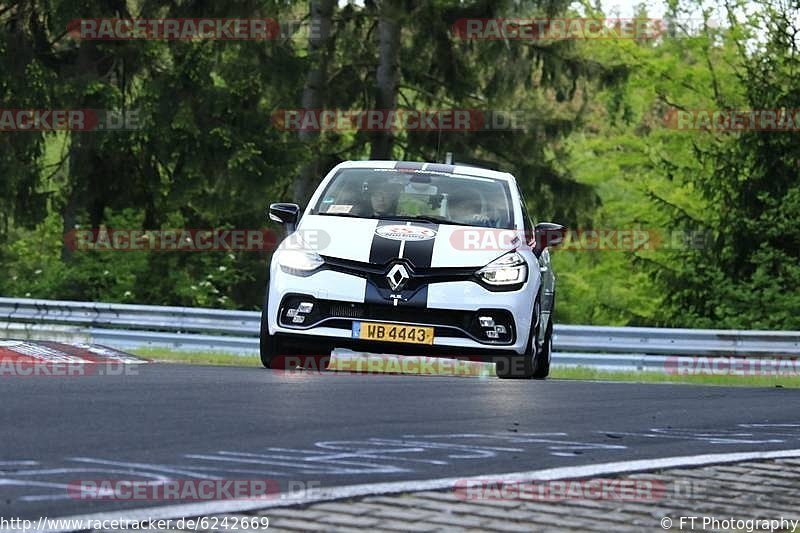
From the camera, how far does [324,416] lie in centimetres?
909

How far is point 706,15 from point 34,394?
99.3 feet

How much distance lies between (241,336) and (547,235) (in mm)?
7372

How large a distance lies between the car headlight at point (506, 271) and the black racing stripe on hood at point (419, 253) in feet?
1.39

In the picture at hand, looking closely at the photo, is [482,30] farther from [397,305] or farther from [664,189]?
[397,305]

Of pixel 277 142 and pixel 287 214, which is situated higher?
pixel 287 214

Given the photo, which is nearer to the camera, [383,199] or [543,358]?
[383,199]

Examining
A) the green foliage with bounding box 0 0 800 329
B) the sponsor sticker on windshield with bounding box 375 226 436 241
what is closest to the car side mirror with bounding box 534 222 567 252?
the sponsor sticker on windshield with bounding box 375 226 436 241

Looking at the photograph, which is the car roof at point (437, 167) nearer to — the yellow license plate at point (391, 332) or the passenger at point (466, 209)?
the passenger at point (466, 209)

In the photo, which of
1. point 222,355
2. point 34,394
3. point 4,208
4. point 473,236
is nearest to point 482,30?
point 4,208

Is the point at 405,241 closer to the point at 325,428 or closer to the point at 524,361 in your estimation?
the point at 524,361

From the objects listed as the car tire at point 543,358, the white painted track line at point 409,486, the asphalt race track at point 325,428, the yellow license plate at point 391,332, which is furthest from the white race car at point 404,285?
the white painted track line at point 409,486

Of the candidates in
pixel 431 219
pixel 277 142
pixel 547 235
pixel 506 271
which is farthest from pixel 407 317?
pixel 277 142

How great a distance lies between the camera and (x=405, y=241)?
12.8m

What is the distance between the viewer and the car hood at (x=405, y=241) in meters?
12.6
